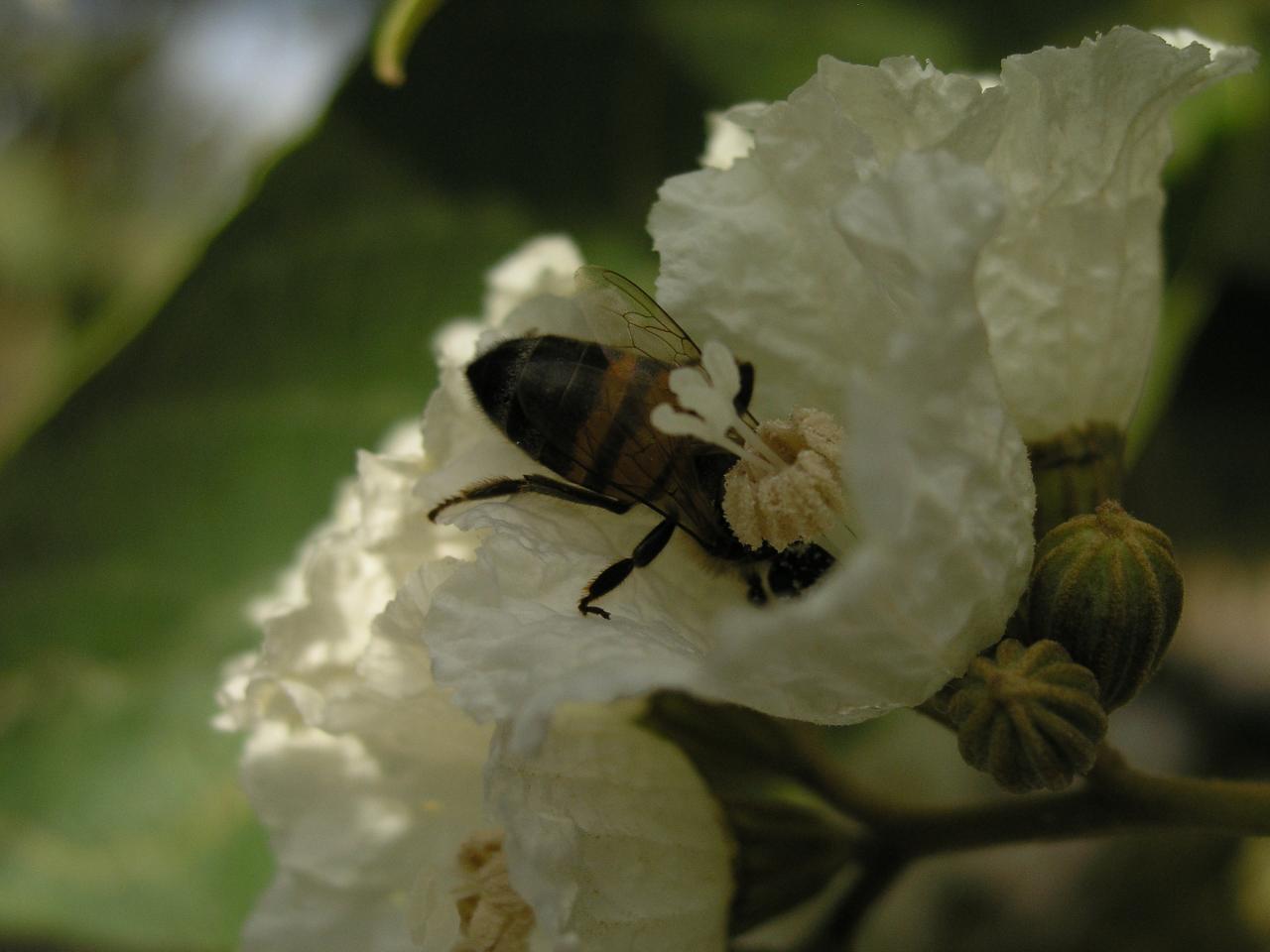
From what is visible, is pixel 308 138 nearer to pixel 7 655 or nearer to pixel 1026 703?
pixel 7 655

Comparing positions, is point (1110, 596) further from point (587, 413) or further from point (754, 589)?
point (587, 413)

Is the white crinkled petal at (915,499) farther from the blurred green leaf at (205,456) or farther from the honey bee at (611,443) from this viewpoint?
the blurred green leaf at (205,456)

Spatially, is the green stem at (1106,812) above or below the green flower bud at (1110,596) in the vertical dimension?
below

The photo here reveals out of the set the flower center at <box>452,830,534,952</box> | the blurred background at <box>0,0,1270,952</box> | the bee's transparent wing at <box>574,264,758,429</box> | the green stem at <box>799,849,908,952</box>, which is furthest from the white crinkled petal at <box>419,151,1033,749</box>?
the blurred background at <box>0,0,1270,952</box>

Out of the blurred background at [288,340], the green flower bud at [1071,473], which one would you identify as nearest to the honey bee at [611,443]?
the green flower bud at [1071,473]

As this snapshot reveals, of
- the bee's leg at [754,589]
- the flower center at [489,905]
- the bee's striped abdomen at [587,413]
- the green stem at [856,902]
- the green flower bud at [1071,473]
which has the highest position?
the bee's striped abdomen at [587,413]

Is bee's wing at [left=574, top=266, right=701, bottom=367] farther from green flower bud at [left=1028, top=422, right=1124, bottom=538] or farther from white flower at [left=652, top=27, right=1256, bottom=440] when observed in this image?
green flower bud at [left=1028, top=422, right=1124, bottom=538]

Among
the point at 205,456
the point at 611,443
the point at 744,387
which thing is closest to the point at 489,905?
the point at 611,443
